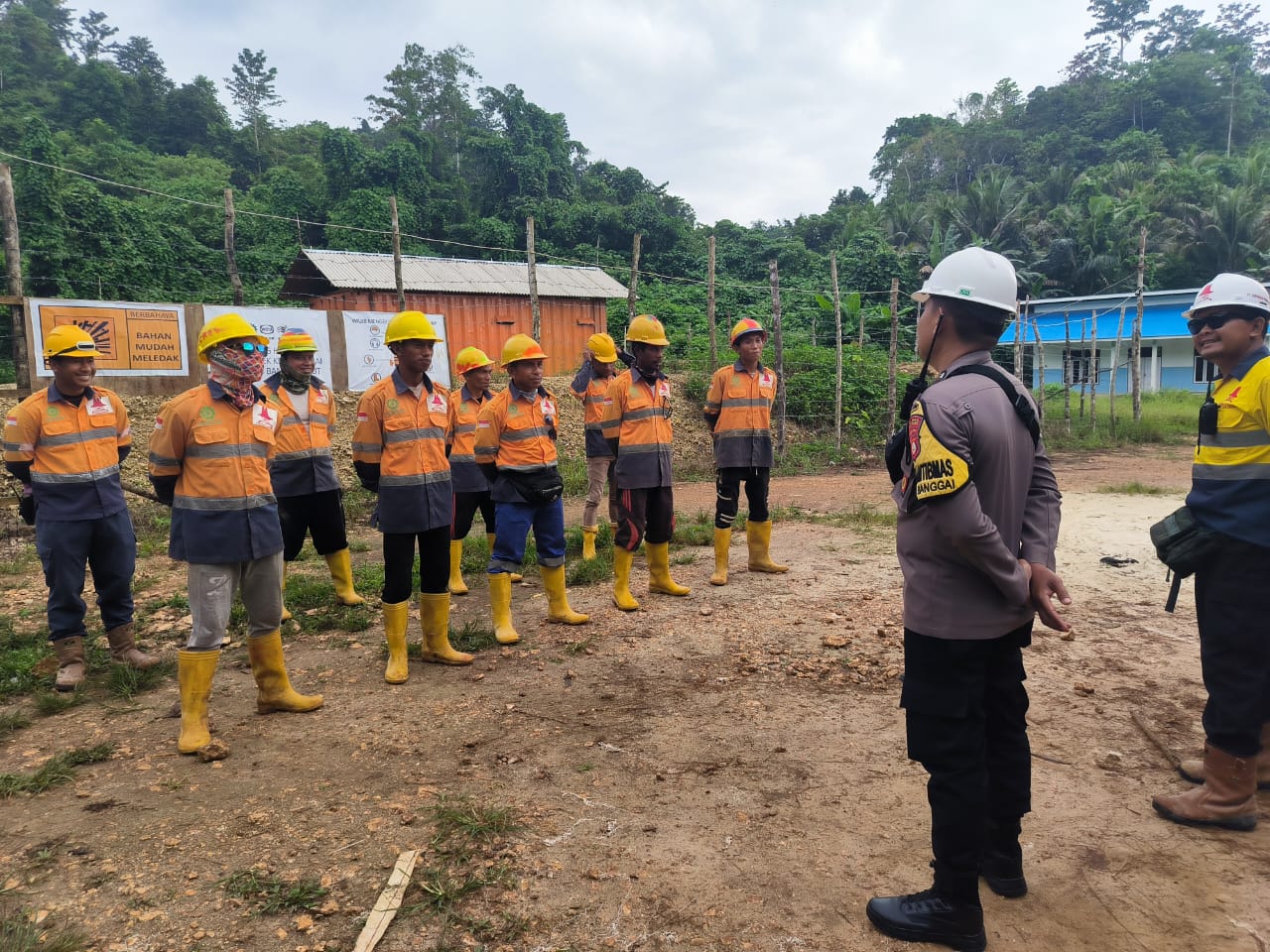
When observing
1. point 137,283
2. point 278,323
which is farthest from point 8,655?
point 137,283

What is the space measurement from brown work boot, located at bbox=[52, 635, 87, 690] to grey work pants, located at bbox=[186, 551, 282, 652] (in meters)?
1.38

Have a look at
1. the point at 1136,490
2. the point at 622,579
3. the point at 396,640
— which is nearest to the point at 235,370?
the point at 396,640

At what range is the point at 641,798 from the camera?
10.7 ft

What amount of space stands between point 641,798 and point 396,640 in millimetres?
2118

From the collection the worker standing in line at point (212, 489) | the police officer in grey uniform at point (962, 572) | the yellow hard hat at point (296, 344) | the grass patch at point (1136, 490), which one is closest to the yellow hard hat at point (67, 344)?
the yellow hard hat at point (296, 344)

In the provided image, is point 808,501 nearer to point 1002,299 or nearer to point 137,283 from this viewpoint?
point 1002,299

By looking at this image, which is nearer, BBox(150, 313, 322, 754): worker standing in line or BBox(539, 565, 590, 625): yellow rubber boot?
BBox(150, 313, 322, 754): worker standing in line

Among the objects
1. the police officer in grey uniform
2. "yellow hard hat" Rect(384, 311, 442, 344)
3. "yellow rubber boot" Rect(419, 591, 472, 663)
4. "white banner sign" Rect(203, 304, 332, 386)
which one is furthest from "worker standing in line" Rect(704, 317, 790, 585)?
"white banner sign" Rect(203, 304, 332, 386)

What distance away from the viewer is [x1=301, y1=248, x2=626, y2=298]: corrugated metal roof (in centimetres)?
2133

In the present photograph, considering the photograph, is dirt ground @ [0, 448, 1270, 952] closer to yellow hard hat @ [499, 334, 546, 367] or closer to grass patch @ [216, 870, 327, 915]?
grass patch @ [216, 870, 327, 915]

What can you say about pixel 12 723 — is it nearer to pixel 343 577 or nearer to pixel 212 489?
pixel 212 489

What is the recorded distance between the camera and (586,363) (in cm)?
795

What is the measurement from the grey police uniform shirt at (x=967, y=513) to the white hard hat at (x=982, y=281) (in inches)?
7.0

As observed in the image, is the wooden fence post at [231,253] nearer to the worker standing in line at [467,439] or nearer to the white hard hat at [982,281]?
the worker standing in line at [467,439]
